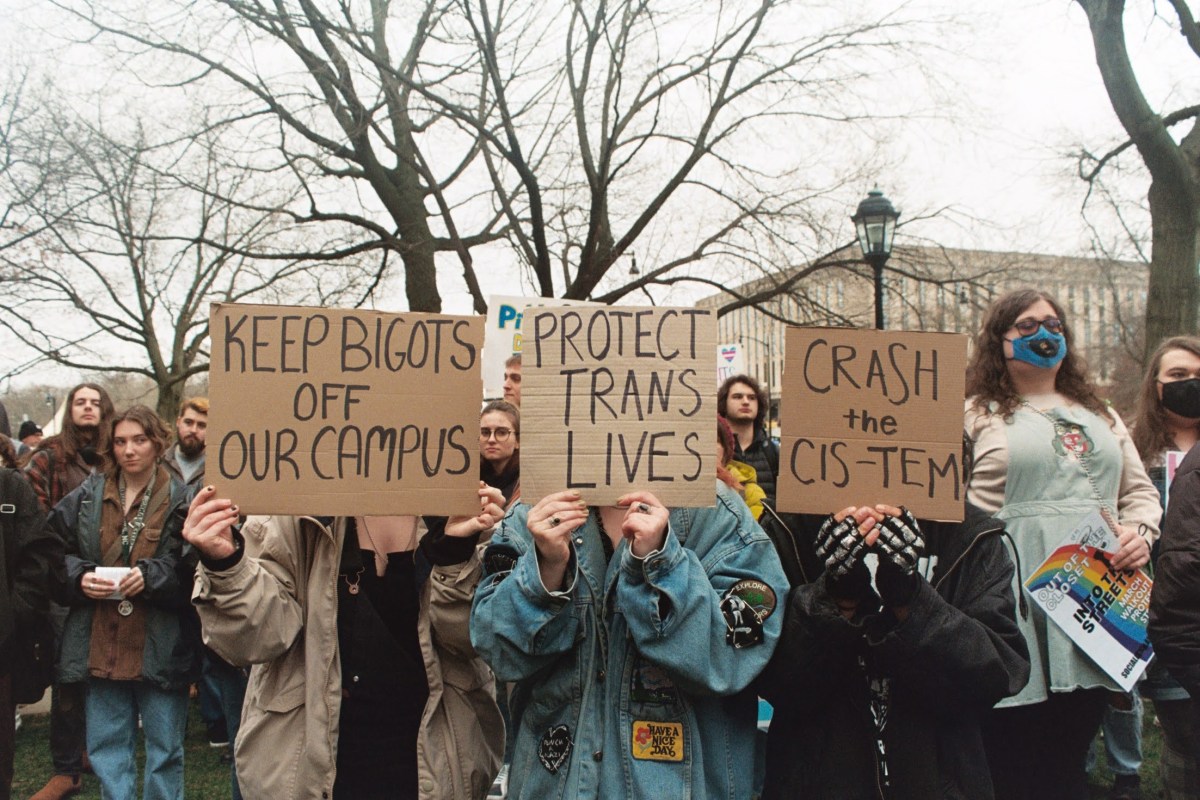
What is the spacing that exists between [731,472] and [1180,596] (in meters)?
1.45

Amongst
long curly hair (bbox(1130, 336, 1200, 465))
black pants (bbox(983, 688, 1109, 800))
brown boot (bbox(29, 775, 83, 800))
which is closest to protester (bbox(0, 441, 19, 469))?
brown boot (bbox(29, 775, 83, 800))

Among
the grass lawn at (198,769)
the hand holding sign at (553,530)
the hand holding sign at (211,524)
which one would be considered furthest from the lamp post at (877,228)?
the hand holding sign at (211,524)

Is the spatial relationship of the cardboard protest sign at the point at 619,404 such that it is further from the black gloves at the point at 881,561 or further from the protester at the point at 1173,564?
the protester at the point at 1173,564

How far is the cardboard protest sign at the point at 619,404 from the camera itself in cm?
237

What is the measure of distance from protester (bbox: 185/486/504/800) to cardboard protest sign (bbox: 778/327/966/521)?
2.97 ft

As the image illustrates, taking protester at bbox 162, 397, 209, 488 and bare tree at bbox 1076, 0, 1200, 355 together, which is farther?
bare tree at bbox 1076, 0, 1200, 355

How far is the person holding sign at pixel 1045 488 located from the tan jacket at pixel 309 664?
5.76 ft

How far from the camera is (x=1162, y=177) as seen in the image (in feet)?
33.8

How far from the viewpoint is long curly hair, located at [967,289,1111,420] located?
3490 millimetres

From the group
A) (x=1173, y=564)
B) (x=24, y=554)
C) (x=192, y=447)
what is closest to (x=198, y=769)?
(x=192, y=447)

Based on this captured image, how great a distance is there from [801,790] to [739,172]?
12079mm

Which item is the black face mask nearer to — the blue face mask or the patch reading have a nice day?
the blue face mask

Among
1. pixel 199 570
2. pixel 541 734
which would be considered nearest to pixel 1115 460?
pixel 541 734

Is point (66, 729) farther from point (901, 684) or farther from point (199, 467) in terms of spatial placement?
point (901, 684)
